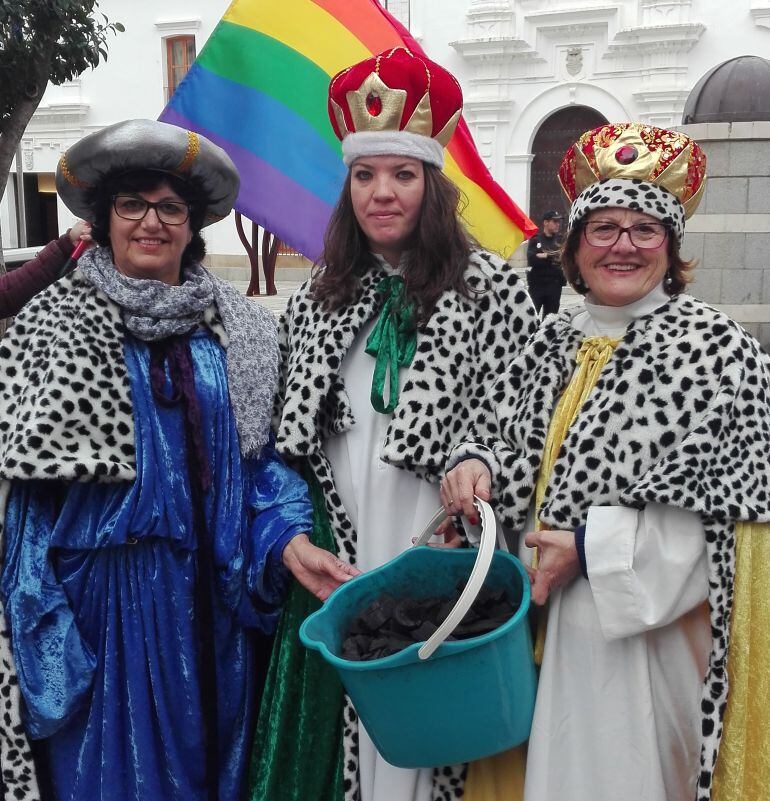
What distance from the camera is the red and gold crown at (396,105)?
237 centimetres

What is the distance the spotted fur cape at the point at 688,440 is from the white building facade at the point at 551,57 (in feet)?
56.8

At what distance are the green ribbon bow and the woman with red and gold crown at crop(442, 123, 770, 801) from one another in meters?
0.34

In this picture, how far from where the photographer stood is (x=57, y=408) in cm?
218

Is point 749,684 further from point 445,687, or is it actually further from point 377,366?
point 377,366

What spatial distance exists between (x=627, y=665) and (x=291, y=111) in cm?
309

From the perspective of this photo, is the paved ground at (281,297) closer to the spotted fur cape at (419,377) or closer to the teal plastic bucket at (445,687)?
the spotted fur cape at (419,377)

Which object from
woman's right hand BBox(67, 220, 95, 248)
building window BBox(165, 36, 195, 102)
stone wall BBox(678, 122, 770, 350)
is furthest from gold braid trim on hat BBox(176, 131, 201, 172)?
building window BBox(165, 36, 195, 102)

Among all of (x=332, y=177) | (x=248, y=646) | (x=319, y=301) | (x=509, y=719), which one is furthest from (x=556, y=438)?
(x=332, y=177)

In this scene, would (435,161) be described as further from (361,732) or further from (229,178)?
(361,732)

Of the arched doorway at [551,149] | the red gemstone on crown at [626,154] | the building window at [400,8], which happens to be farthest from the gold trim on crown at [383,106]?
the building window at [400,8]

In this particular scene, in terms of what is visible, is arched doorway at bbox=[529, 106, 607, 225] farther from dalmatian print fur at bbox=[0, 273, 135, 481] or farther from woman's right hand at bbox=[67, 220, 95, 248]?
dalmatian print fur at bbox=[0, 273, 135, 481]

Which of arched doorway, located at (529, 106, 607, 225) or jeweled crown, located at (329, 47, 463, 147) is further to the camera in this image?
arched doorway, located at (529, 106, 607, 225)

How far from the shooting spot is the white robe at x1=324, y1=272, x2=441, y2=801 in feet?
7.68

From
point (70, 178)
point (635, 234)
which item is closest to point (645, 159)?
point (635, 234)
